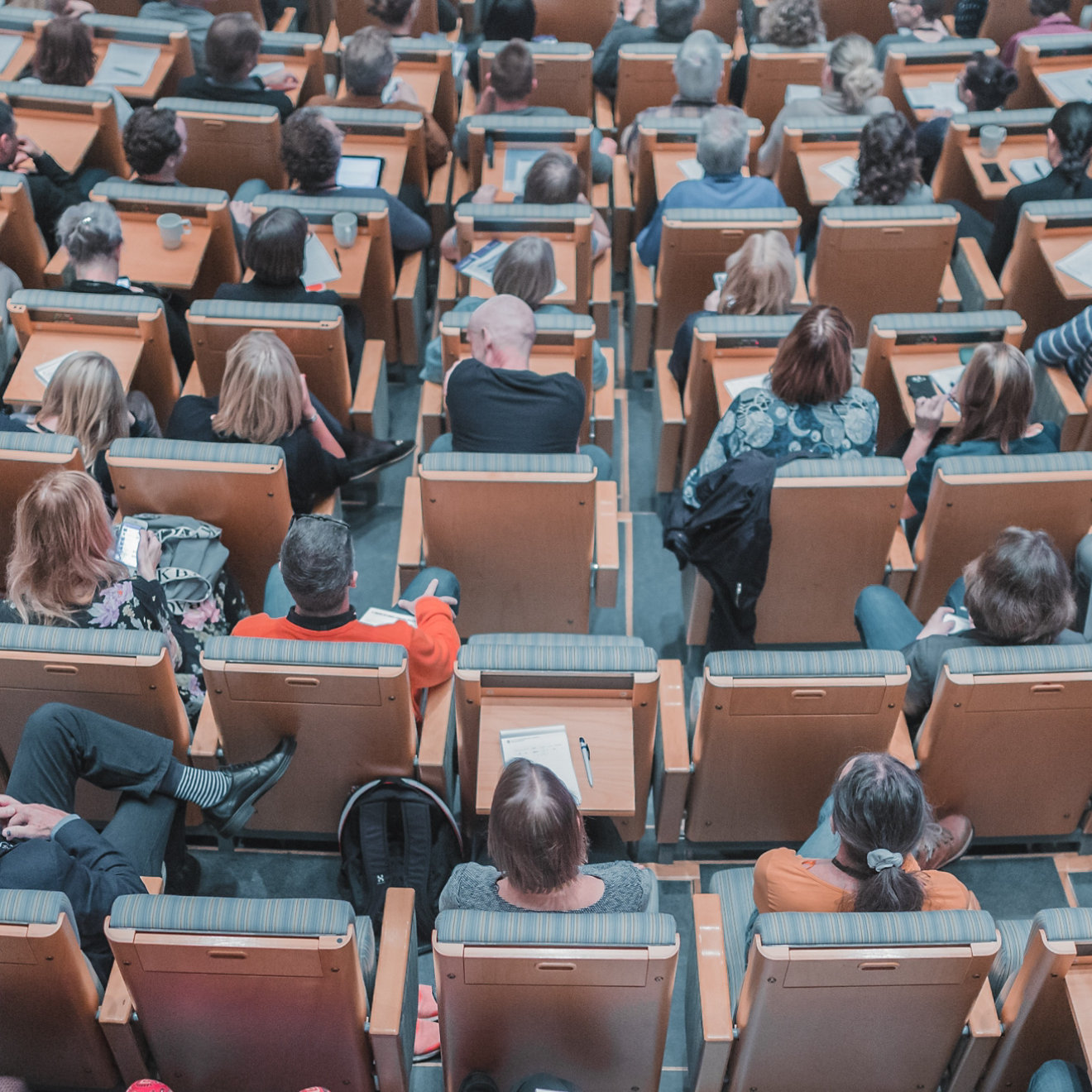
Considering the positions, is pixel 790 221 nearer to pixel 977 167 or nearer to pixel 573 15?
pixel 977 167

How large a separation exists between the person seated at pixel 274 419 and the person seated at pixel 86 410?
7.1 inches

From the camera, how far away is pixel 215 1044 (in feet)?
8.09

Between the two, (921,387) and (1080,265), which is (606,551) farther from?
(1080,265)

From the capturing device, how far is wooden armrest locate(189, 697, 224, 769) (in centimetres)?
303

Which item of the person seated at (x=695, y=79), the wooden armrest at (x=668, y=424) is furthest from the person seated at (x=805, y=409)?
the person seated at (x=695, y=79)

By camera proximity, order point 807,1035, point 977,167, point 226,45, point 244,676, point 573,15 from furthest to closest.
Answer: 1. point 573,15
2. point 226,45
3. point 977,167
4. point 244,676
5. point 807,1035

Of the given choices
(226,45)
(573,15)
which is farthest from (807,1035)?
(573,15)

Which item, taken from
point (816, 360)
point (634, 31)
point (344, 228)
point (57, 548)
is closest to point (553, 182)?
point (344, 228)

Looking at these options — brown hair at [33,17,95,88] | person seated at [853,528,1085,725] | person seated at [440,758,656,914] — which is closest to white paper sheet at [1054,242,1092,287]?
person seated at [853,528,1085,725]

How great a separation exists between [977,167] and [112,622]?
3804 mm

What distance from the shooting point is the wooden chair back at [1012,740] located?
8.94 ft

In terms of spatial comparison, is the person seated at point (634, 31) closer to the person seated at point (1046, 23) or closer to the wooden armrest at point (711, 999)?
the person seated at point (1046, 23)

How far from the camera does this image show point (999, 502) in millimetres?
3293

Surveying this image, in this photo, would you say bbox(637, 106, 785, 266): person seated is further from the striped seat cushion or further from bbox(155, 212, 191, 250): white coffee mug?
the striped seat cushion
